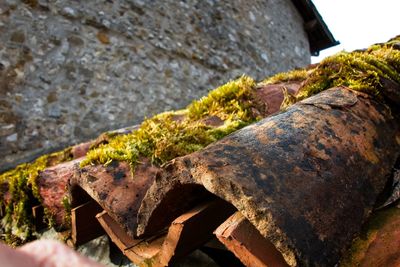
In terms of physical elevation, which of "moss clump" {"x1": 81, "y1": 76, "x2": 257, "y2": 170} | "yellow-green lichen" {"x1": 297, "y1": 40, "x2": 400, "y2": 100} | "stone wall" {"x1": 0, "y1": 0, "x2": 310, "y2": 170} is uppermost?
"yellow-green lichen" {"x1": 297, "y1": 40, "x2": 400, "y2": 100}

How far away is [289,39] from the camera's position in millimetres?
7652

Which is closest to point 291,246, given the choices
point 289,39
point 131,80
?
point 131,80

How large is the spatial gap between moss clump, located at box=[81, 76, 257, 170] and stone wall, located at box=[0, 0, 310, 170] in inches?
95.2

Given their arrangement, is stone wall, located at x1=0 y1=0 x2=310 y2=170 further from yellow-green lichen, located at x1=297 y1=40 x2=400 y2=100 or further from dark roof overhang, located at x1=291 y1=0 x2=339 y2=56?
yellow-green lichen, located at x1=297 y1=40 x2=400 y2=100

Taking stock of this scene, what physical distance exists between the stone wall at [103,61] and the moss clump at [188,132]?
2417 mm

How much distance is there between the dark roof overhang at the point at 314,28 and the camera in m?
8.35

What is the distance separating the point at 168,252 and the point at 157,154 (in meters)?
0.47

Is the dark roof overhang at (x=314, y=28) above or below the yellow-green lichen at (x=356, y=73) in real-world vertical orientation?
below

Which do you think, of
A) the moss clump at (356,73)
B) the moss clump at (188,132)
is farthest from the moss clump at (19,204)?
the moss clump at (356,73)

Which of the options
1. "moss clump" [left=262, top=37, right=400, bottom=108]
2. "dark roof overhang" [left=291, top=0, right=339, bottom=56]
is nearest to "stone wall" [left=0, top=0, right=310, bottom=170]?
"dark roof overhang" [left=291, top=0, right=339, bottom=56]

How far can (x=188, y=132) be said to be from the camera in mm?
1459

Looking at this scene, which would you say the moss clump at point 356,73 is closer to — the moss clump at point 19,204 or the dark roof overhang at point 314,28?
the moss clump at point 19,204

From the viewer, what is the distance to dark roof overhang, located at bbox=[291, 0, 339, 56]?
27.4 feet

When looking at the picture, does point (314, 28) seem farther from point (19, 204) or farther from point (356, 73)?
point (19, 204)
